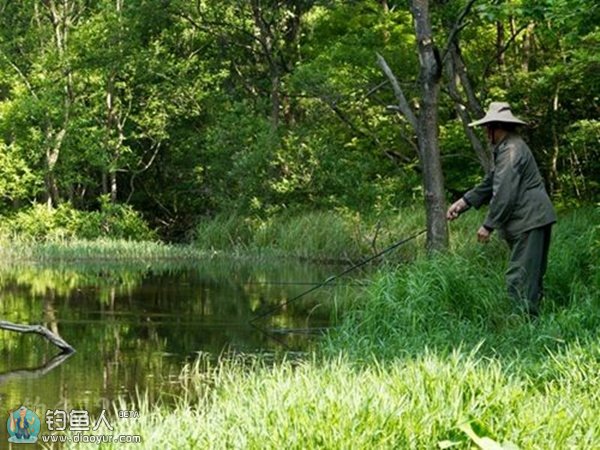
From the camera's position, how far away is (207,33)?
28656mm

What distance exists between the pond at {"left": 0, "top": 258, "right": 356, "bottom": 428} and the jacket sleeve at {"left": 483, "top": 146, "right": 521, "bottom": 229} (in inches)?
92.1

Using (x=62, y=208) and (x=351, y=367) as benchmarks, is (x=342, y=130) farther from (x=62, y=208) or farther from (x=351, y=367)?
(x=351, y=367)

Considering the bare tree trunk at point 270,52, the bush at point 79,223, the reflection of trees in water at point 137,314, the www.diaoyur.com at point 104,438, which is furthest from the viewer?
the bush at point 79,223

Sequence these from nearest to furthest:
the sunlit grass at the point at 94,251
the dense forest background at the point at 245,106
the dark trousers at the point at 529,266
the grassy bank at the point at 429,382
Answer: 1. the grassy bank at the point at 429,382
2. the dark trousers at the point at 529,266
3. the dense forest background at the point at 245,106
4. the sunlit grass at the point at 94,251

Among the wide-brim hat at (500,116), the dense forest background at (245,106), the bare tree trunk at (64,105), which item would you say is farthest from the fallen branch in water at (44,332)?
the bare tree trunk at (64,105)

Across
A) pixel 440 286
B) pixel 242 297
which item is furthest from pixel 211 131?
pixel 440 286

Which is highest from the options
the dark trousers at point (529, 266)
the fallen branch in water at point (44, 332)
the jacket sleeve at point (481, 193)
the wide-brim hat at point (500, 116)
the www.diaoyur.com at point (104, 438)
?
the wide-brim hat at point (500, 116)

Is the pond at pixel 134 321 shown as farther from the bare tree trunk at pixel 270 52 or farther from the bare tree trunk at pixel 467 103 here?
the bare tree trunk at pixel 270 52

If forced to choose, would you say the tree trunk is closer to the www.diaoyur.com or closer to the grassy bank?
the grassy bank

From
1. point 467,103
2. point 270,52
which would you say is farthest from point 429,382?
point 270,52

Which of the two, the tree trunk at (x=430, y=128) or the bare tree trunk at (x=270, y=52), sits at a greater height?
the bare tree trunk at (x=270, y=52)

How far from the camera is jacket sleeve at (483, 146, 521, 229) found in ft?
25.7

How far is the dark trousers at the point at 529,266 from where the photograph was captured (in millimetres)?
7820

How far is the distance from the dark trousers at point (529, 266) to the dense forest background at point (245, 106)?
9763 mm
